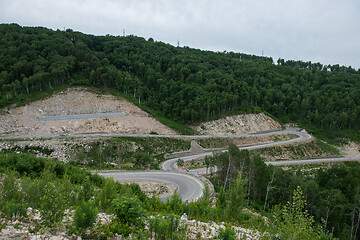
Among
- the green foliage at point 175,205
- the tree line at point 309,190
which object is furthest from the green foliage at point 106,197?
the tree line at point 309,190

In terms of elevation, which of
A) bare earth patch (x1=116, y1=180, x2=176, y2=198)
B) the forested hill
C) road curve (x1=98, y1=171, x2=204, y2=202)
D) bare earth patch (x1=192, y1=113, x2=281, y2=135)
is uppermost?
the forested hill

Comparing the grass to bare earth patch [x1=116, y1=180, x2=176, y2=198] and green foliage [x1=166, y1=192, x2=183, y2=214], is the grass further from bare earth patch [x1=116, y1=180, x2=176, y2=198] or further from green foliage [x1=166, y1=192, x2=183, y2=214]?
green foliage [x1=166, y1=192, x2=183, y2=214]

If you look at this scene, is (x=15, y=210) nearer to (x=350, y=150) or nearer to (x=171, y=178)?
(x=171, y=178)

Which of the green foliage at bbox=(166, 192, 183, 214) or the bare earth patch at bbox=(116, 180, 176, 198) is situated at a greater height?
the green foliage at bbox=(166, 192, 183, 214)

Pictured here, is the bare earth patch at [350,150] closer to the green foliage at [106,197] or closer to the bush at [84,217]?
the green foliage at [106,197]

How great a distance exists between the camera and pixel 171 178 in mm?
36562

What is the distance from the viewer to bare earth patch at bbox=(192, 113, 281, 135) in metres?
77.3

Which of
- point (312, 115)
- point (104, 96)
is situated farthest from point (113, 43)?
point (312, 115)

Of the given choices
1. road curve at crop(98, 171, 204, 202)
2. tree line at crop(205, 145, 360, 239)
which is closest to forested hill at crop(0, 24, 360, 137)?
tree line at crop(205, 145, 360, 239)

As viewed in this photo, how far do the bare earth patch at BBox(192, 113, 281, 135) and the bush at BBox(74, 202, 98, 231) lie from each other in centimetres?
6493

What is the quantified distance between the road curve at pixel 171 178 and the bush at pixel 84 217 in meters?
21.6

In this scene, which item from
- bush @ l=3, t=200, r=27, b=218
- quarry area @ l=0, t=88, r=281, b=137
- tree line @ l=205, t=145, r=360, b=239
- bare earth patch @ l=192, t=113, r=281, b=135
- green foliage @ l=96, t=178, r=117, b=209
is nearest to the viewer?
bush @ l=3, t=200, r=27, b=218

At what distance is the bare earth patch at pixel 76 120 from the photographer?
2253 inches

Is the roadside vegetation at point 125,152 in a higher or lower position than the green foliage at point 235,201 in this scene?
lower
